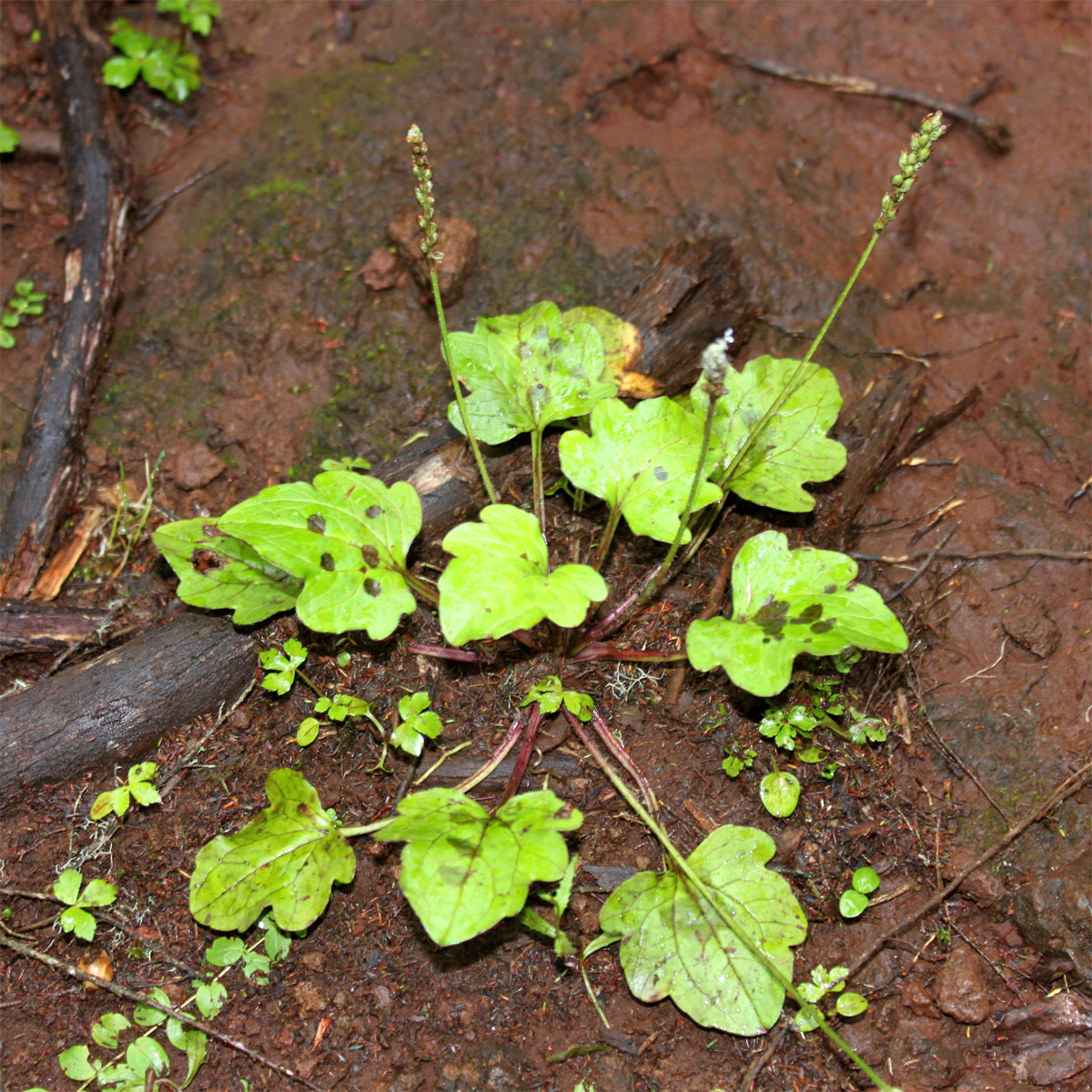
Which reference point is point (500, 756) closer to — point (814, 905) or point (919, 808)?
point (814, 905)

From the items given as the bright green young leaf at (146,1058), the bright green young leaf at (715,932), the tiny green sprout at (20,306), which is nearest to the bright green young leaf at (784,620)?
the bright green young leaf at (715,932)

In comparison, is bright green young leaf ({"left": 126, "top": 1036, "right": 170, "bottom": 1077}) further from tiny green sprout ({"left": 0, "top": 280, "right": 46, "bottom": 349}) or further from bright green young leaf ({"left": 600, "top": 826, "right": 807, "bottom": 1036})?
tiny green sprout ({"left": 0, "top": 280, "right": 46, "bottom": 349})

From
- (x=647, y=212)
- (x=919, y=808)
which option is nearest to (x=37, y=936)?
(x=919, y=808)

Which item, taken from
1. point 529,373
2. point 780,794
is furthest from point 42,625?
point 780,794

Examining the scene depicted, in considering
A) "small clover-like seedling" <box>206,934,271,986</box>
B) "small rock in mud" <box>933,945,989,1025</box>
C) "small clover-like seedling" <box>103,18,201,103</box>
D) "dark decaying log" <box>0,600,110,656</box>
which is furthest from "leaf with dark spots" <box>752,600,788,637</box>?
"small clover-like seedling" <box>103,18,201,103</box>

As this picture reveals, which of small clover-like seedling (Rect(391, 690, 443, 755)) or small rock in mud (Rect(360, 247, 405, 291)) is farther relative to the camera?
small rock in mud (Rect(360, 247, 405, 291))

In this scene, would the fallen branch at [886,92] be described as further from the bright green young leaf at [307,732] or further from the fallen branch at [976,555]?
the bright green young leaf at [307,732]
